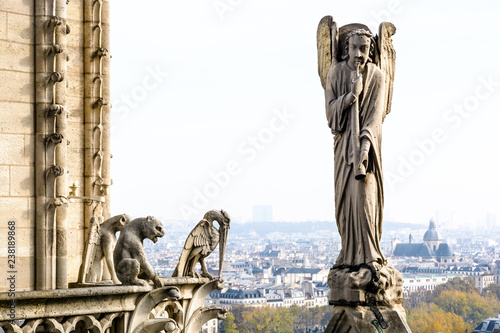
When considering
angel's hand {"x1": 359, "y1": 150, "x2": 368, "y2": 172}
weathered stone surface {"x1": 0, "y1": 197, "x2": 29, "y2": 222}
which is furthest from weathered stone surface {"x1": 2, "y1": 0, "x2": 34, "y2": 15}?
angel's hand {"x1": 359, "y1": 150, "x2": 368, "y2": 172}

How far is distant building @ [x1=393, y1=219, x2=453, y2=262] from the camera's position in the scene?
552ft

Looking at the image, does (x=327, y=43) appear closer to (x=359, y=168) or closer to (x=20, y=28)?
(x=359, y=168)

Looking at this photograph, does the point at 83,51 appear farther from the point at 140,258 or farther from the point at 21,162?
the point at 140,258

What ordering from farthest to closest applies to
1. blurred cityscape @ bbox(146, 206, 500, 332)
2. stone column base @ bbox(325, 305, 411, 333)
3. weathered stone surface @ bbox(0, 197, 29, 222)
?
blurred cityscape @ bbox(146, 206, 500, 332) → weathered stone surface @ bbox(0, 197, 29, 222) → stone column base @ bbox(325, 305, 411, 333)

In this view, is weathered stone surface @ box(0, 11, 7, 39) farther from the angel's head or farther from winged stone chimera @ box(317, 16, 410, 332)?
the angel's head

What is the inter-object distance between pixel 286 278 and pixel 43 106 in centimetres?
15078

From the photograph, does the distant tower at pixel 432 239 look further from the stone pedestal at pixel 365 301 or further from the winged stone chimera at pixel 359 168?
the stone pedestal at pixel 365 301

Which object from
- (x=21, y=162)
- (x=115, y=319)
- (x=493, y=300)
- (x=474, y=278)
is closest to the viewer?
(x=115, y=319)

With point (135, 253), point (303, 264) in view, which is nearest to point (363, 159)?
point (135, 253)

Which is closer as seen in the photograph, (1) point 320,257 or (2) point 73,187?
(2) point 73,187

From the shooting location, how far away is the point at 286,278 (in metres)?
163

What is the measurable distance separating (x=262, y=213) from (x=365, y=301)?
591 ft

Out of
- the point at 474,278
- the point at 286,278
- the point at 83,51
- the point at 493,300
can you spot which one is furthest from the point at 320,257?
the point at 83,51

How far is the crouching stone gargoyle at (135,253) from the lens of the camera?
12680mm
